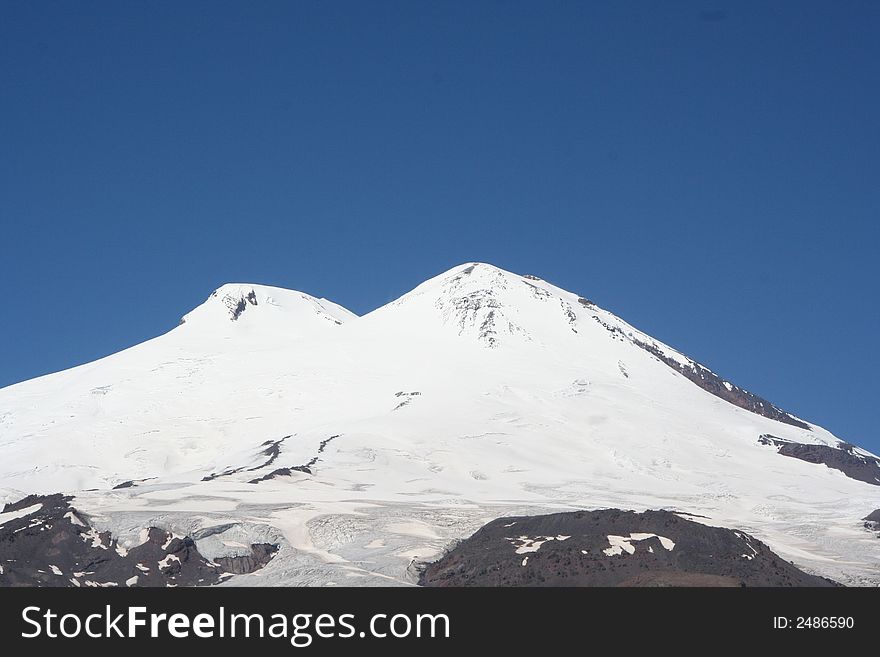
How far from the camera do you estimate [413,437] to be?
335 ft

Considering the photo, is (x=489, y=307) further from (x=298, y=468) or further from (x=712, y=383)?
(x=298, y=468)

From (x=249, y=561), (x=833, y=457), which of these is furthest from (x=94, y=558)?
(x=833, y=457)

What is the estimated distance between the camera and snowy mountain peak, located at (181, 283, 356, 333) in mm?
165375

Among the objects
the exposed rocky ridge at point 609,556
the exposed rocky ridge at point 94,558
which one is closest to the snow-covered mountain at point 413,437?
the exposed rocky ridge at point 94,558

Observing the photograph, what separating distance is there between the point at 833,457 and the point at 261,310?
88.4 metres

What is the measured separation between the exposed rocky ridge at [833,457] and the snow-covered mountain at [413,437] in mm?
321

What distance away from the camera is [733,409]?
5374 inches

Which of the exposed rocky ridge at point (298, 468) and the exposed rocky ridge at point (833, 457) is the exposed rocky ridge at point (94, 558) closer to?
the exposed rocky ridge at point (298, 468)

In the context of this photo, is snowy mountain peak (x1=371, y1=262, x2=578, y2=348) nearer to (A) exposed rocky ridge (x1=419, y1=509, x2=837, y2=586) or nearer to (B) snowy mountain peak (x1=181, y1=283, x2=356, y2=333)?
(B) snowy mountain peak (x1=181, y1=283, x2=356, y2=333)

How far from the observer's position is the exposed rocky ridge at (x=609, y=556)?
163 feet

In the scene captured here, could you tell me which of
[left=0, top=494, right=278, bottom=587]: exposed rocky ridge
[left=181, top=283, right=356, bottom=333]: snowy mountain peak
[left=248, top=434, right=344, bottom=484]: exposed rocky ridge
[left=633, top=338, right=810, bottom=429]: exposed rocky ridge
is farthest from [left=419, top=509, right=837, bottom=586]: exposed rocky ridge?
[left=181, top=283, right=356, bottom=333]: snowy mountain peak

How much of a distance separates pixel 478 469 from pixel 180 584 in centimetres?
4614

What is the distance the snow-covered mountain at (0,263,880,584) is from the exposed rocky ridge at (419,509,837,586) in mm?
4524
